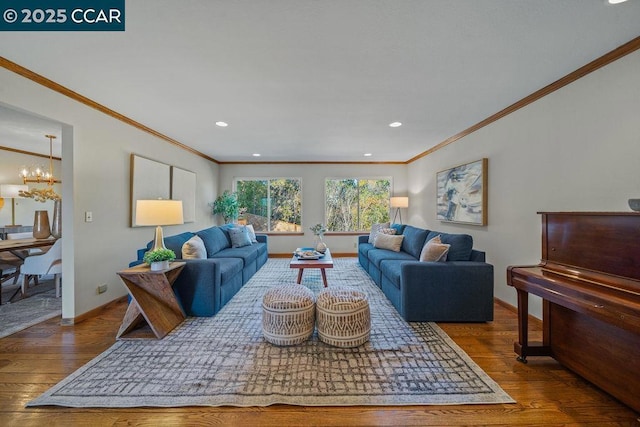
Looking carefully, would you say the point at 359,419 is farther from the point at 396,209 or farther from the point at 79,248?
the point at 396,209

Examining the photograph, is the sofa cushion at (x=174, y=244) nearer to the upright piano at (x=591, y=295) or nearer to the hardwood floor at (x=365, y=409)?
the hardwood floor at (x=365, y=409)

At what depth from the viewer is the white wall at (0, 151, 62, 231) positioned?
504cm

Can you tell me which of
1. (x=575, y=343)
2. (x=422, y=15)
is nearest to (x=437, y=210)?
(x=575, y=343)

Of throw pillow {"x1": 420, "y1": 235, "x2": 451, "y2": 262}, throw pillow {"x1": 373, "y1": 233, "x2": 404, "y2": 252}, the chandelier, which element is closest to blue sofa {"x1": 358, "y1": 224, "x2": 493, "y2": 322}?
throw pillow {"x1": 420, "y1": 235, "x2": 451, "y2": 262}

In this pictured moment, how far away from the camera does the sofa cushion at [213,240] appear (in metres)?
4.03

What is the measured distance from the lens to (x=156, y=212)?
2588 millimetres

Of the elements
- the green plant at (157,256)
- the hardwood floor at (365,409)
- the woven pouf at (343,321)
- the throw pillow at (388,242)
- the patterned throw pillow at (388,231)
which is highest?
the patterned throw pillow at (388,231)

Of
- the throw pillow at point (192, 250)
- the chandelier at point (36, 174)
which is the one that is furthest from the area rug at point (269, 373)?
the chandelier at point (36, 174)

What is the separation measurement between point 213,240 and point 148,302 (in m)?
1.79

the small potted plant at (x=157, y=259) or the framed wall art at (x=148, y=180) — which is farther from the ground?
→ the framed wall art at (x=148, y=180)

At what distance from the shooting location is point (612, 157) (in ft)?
6.89

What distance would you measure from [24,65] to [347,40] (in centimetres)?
270

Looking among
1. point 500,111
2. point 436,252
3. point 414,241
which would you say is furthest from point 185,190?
point 500,111

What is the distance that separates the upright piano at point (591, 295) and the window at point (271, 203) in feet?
16.6
